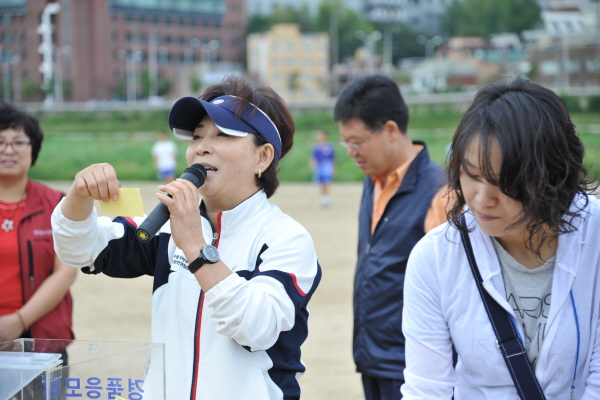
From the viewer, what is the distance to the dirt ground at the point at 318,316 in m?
5.52

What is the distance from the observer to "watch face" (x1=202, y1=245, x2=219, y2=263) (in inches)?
74.6

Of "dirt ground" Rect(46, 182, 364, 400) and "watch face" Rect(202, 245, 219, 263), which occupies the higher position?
"watch face" Rect(202, 245, 219, 263)

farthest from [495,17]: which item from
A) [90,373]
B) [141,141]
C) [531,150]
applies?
[90,373]

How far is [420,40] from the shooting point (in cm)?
10019

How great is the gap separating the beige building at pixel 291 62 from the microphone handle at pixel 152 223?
80.1 m

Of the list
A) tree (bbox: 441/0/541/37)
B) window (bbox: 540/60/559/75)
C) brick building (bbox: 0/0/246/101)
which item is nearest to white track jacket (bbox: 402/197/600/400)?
window (bbox: 540/60/559/75)

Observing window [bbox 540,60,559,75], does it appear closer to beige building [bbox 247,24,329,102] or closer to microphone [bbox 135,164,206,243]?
beige building [bbox 247,24,329,102]

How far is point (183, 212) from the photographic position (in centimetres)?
192

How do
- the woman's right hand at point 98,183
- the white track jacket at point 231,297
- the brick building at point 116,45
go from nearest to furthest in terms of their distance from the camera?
the white track jacket at point 231,297
the woman's right hand at point 98,183
the brick building at point 116,45

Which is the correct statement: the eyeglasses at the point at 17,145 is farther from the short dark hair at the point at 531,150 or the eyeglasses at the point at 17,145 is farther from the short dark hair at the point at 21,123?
the short dark hair at the point at 531,150

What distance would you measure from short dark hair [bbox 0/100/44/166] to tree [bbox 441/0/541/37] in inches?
3265

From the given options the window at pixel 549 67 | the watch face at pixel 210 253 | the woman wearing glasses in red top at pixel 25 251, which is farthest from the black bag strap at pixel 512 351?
the window at pixel 549 67

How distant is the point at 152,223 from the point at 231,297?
11.2 inches

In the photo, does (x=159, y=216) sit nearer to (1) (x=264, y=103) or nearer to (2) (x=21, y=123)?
(1) (x=264, y=103)
